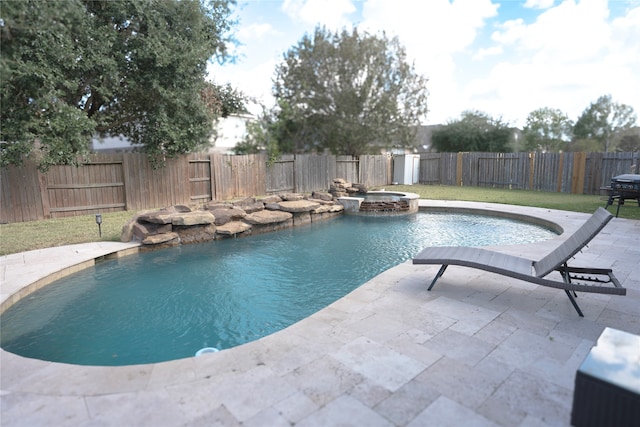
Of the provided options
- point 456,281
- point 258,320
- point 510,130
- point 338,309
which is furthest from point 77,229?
point 510,130

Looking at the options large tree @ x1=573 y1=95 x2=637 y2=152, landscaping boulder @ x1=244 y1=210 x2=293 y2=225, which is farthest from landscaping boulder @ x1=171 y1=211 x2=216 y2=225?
→ large tree @ x1=573 y1=95 x2=637 y2=152

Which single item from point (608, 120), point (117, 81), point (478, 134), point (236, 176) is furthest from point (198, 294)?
point (608, 120)

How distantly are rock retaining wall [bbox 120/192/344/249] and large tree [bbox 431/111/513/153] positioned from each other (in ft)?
61.4

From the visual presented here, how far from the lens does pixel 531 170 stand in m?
16.7

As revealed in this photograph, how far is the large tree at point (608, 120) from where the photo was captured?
4103 cm

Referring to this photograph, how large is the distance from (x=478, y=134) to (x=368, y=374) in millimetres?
26384

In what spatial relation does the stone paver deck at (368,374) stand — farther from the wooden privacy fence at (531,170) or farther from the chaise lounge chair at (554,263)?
the wooden privacy fence at (531,170)

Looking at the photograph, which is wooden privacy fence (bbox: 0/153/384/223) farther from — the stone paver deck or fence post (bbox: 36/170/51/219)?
the stone paver deck

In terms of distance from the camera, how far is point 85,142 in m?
9.28

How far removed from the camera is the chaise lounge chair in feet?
11.3

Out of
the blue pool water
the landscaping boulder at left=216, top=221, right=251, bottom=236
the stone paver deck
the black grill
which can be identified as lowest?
the blue pool water

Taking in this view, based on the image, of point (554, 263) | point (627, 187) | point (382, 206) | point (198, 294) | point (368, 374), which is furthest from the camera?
point (382, 206)

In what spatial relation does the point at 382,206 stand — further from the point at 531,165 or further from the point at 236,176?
the point at 531,165

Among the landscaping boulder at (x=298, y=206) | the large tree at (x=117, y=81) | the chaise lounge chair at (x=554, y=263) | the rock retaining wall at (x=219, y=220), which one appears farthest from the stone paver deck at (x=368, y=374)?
the large tree at (x=117, y=81)
